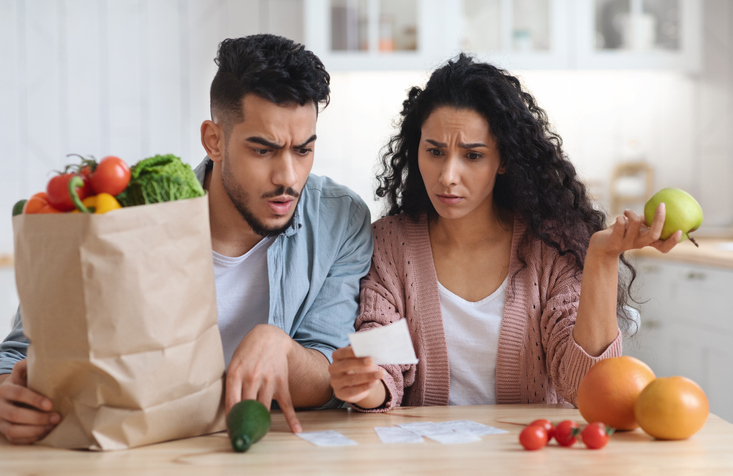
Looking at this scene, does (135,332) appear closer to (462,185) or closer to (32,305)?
(32,305)

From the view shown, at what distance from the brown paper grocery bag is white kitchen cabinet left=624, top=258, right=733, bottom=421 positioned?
6.00 ft

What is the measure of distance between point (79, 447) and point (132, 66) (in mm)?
2778

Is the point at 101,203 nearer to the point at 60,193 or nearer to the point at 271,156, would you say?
the point at 60,193

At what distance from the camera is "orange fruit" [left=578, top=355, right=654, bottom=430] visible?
1.00 m

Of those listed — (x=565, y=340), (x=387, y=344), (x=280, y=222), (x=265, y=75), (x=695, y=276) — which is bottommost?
(x=695, y=276)

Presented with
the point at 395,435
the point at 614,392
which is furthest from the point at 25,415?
the point at 614,392

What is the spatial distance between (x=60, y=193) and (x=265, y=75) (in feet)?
1.85

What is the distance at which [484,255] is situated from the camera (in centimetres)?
156

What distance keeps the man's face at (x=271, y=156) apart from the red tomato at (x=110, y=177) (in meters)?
0.44

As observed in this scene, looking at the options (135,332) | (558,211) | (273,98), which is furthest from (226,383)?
(558,211)

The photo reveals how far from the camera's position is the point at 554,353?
137 centimetres

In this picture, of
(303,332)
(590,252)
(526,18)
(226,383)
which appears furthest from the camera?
(526,18)

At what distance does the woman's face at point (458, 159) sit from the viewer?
4.79 feet

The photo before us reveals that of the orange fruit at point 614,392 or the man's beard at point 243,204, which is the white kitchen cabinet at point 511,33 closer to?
the man's beard at point 243,204
